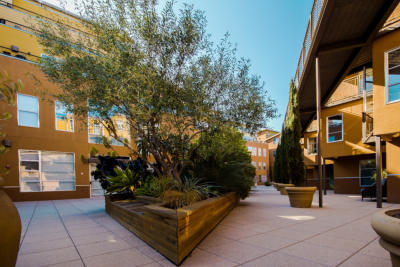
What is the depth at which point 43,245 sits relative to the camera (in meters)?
3.38

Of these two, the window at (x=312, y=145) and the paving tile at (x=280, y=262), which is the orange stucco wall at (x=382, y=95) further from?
the window at (x=312, y=145)

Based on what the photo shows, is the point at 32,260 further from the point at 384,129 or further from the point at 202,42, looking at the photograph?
the point at 384,129

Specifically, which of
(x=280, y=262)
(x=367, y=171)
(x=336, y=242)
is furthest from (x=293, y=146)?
(x=280, y=262)

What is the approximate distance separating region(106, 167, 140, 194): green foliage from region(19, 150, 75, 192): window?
22.6ft

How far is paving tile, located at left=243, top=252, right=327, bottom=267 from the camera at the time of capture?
8.17 feet

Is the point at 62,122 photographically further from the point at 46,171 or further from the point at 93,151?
the point at 46,171

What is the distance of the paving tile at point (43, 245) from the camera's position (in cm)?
315

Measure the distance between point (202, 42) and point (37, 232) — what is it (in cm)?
542

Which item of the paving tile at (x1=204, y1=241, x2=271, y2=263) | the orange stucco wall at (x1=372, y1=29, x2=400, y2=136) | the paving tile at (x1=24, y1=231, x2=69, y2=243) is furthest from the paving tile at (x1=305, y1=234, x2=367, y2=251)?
the orange stucco wall at (x1=372, y1=29, x2=400, y2=136)

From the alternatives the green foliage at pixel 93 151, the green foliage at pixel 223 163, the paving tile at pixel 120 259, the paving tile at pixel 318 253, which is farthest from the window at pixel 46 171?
the paving tile at pixel 318 253

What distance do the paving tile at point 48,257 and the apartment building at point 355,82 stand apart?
747 centimetres

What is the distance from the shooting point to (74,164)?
1204 cm

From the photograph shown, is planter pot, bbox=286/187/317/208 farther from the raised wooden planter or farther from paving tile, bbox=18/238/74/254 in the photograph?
paving tile, bbox=18/238/74/254

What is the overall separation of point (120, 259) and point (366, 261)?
9.96ft
